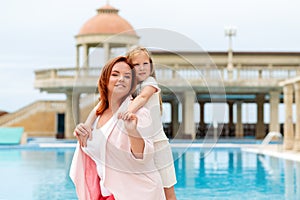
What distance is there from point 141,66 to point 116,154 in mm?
467

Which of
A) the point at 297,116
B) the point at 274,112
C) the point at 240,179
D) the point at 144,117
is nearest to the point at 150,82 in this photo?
the point at 144,117

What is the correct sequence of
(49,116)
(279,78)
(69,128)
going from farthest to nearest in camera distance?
(49,116)
(69,128)
(279,78)

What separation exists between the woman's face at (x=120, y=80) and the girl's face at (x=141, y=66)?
7 centimetres

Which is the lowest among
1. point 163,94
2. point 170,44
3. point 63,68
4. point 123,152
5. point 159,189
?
point 159,189

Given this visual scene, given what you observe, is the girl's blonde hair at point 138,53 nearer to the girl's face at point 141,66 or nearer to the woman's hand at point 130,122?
the girl's face at point 141,66

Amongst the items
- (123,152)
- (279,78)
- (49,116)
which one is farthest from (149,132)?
(49,116)

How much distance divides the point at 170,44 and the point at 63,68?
89.3 feet

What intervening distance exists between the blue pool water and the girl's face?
3856mm

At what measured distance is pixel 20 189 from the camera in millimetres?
10688

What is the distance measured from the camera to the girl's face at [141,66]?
10.3ft

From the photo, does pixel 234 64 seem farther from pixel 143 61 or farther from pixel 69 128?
pixel 143 61

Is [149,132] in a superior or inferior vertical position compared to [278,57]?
inferior

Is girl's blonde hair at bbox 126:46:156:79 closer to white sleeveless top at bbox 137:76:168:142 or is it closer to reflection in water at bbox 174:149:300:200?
white sleeveless top at bbox 137:76:168:142

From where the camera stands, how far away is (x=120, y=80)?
3055 millimetres
